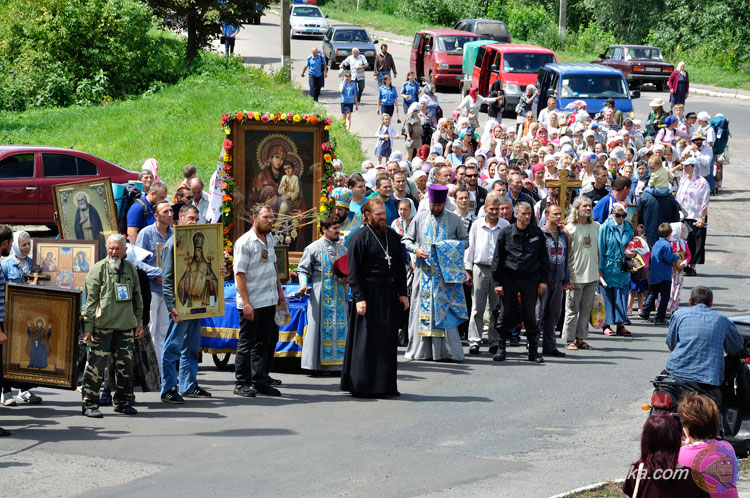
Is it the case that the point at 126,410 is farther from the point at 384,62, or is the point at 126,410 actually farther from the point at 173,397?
the point at 384,62

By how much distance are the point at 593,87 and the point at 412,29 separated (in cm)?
3836

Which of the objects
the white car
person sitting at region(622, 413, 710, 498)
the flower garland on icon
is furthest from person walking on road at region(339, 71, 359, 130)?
the white car

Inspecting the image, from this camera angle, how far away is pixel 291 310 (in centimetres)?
1283

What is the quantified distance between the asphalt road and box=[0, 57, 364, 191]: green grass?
13.4 meters

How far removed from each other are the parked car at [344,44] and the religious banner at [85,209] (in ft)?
105

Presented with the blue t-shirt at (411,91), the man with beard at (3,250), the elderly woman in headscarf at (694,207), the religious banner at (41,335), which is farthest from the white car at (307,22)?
the religious banner at (41,335)

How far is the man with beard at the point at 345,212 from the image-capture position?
44.9 feet

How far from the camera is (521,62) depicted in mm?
33781

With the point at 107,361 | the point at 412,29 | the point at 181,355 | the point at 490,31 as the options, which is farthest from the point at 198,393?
the point at 412,29

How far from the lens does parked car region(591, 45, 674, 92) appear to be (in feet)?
138

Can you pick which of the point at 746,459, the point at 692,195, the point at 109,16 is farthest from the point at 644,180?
the point at 109,16

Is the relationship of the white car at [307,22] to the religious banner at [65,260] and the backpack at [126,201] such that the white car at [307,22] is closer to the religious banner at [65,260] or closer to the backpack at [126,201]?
the backpack at [126,201]

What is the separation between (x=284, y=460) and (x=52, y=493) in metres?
1.86

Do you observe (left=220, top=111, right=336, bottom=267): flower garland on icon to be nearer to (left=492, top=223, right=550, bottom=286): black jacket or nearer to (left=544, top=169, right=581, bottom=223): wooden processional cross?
(left=492, top=223, right=550, bottom=286): black jacket
